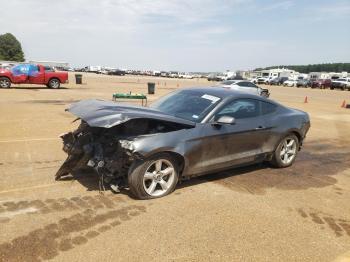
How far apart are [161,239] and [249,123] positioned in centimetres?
290

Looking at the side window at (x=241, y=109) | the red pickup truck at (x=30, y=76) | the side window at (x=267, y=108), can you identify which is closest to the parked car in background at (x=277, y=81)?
the red pickup truck at (x=30, y=76)

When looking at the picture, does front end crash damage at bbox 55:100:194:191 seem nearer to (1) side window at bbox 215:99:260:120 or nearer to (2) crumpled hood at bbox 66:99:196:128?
(2) crumpled hood at bbox 66:99:196:128

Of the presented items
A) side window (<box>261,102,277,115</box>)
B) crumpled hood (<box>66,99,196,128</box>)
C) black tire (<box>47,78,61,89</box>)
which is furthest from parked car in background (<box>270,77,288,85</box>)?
→ crumpled hood (<box>66,99,196,128</box>)

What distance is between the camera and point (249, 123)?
617 centimetres

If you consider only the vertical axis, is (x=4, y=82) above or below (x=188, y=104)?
below

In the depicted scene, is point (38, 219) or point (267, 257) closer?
point (267, 257)

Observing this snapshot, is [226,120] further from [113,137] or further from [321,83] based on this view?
[321,83]

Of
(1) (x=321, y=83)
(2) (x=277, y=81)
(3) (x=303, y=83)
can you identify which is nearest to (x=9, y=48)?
(2) (x=277, y=81)

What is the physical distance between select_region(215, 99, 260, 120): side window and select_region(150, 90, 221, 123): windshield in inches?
7.3

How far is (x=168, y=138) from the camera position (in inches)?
199

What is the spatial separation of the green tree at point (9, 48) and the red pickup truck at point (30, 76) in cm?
11496

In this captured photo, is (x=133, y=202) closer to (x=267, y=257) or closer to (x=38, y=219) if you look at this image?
(x=38, y=219)

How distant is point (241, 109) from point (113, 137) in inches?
89.9

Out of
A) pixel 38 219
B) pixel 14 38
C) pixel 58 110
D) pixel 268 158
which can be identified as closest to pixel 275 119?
pixel 268 158
